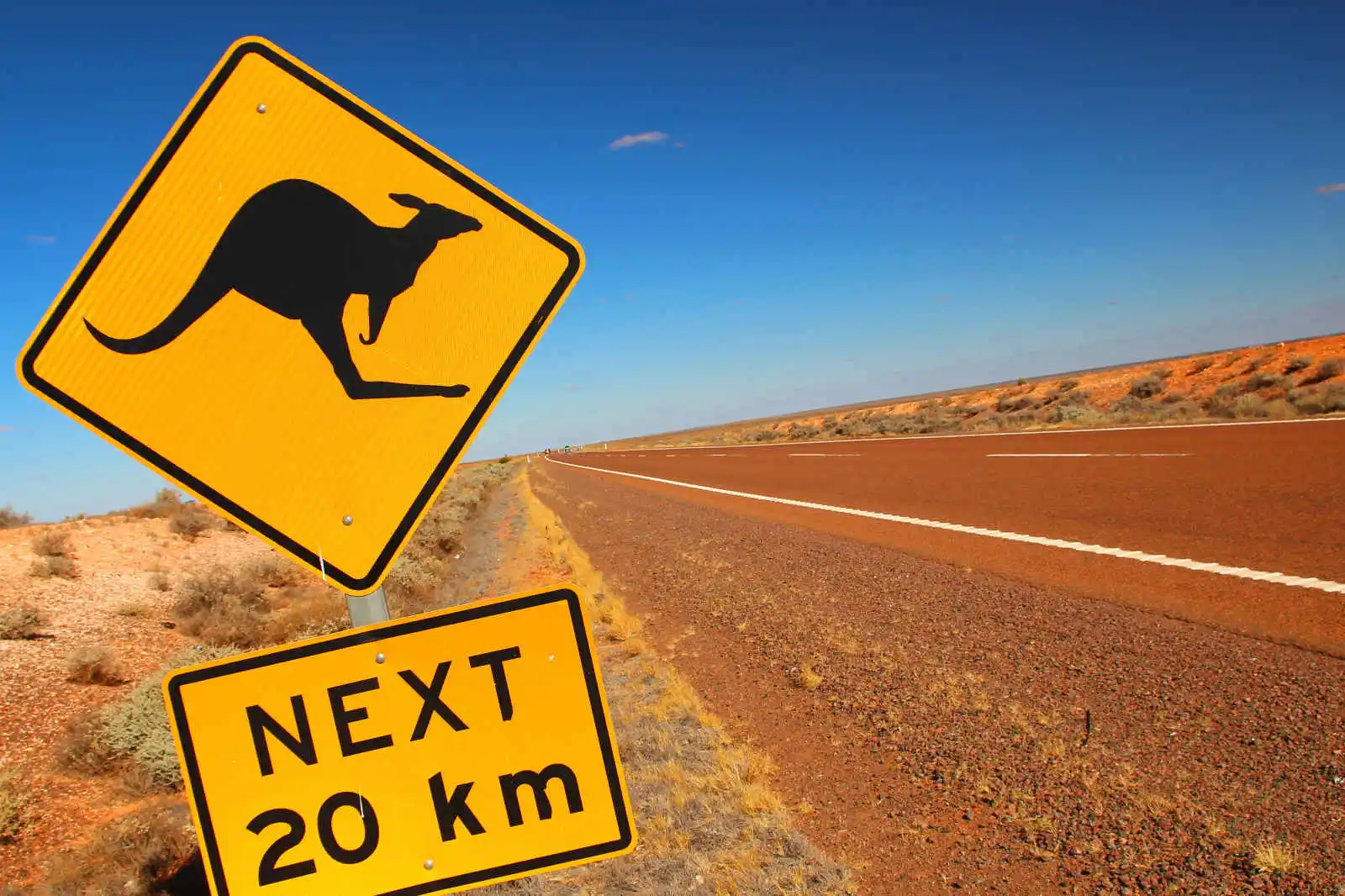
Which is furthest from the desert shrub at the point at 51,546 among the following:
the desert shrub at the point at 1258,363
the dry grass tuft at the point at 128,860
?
the desert shrub at the point at 1258,363

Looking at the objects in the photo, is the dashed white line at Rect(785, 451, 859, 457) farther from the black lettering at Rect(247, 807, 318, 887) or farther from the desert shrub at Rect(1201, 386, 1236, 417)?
the black lettering at Rect(247, 807, 318, 887)

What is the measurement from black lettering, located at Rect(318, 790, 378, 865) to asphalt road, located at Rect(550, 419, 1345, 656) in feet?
20.3

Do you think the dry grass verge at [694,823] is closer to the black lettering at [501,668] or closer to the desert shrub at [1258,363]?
the black lettering at [501,668]

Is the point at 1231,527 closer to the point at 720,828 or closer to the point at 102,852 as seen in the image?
the point at 720,828

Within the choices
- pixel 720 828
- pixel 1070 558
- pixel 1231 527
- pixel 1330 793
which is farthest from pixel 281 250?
pixel 1231 527

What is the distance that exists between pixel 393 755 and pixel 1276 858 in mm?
3845

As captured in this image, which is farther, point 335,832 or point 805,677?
point 805,677

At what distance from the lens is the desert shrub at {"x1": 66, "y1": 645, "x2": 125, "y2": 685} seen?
8.79m

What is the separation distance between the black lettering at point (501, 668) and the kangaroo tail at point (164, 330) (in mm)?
902

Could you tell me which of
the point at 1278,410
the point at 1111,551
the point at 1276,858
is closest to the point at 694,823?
the point at 1276,858

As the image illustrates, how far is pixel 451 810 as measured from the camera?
5.19 feet

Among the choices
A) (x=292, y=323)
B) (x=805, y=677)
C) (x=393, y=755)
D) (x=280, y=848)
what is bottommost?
(x=805, y=677)

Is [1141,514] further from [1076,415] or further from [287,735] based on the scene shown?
[1076,415]

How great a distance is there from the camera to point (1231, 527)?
8.46 metres
